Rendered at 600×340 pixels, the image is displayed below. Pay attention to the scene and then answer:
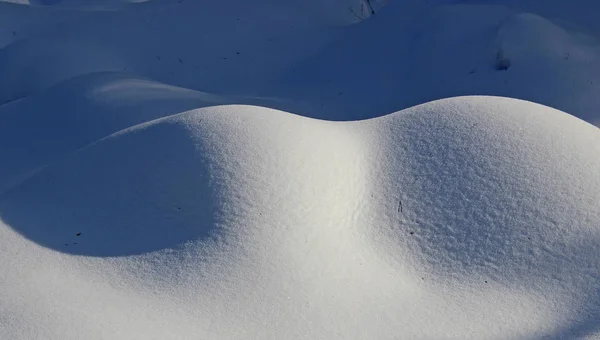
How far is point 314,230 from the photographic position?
3271 mm

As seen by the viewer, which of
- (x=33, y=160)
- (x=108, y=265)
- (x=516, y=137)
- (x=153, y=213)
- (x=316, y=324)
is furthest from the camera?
(x=33, y=160)

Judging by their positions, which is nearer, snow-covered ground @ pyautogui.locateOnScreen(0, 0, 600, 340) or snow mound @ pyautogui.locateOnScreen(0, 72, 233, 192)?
snow-covered ground @ pyautogui.locateOnScreen(0, 0, 600, 340)

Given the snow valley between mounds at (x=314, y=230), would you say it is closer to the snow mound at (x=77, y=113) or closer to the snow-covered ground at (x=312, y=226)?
the snow-covered ground at (x=312, y=226)

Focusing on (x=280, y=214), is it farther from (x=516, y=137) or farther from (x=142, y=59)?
(x=142, y=59)

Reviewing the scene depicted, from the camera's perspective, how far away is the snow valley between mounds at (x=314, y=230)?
286 centimetres

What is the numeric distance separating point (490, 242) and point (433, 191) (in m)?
0.38

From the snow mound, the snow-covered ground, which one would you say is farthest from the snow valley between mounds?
the snow mound

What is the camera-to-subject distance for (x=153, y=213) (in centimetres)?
342

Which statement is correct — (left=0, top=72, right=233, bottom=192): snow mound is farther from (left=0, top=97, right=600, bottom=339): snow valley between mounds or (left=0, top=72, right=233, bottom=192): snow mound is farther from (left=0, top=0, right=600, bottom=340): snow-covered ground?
(left=0, top=97, right=600, bottom=339): snow valley between mounds

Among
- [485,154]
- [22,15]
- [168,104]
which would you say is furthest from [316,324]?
[22,15]

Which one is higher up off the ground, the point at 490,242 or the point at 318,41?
the point at 318,41

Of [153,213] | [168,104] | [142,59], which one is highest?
[142,59]

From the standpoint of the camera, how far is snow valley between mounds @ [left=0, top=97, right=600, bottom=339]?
286 cm

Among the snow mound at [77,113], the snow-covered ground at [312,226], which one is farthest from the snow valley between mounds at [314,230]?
the snow mound at [77,113]
